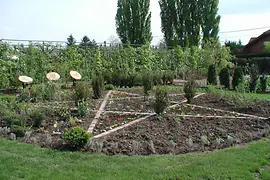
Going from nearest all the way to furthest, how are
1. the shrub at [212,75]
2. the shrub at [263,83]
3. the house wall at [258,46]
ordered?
the shrub at [263,83], the shrub at [212,75], the house wall at [258,46]

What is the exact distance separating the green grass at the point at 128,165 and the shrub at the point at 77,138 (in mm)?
210

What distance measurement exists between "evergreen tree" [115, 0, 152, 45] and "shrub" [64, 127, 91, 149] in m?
24.8

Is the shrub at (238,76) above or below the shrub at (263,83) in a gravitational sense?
above

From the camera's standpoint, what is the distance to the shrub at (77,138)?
4.10m

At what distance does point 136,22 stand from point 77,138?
25.7 metres

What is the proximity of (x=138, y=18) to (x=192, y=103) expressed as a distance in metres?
22.2

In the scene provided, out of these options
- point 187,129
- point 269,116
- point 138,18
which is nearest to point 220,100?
point 269,116

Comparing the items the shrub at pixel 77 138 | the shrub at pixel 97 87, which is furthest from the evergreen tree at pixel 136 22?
the shrub at pixel 77 138

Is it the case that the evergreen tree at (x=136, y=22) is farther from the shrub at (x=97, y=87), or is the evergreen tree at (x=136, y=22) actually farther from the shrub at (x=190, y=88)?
the shrub at (x=190, y=88)

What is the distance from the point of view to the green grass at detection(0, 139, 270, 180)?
11.0 feet

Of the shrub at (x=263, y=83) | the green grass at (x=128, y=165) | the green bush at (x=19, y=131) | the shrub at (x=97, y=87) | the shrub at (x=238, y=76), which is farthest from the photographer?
the shrub at (x=263, y=83)

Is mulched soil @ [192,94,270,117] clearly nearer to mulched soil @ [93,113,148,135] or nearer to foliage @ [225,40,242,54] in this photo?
mulched soil @ [93,113,148,135]

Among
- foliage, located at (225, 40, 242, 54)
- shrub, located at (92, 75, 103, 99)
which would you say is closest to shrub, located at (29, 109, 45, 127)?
shrub, located at (92, 75, 103, 99)

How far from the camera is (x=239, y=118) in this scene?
19.8 feet
